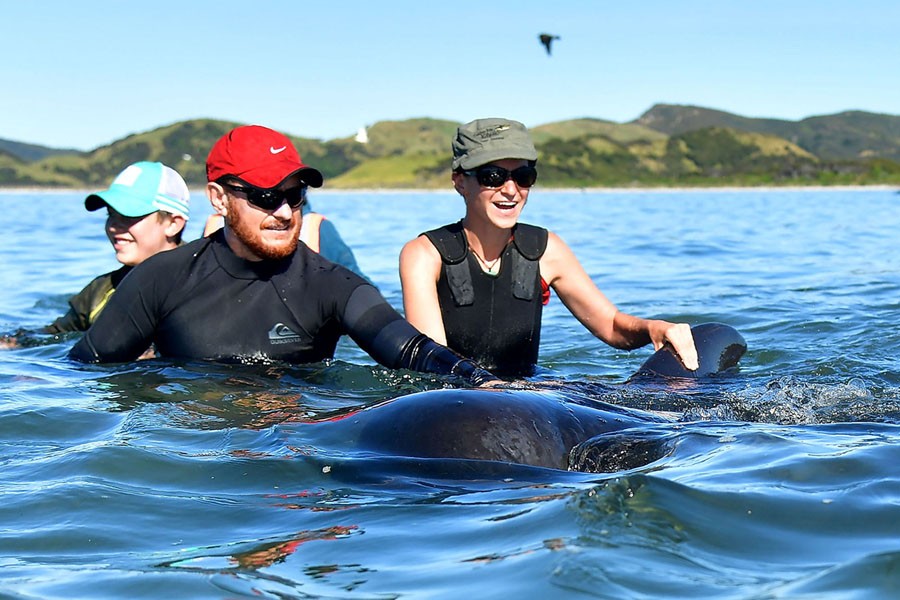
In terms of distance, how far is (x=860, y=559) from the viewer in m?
2.73

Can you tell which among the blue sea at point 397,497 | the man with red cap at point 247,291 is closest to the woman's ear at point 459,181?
the man with red cap at point 247,291

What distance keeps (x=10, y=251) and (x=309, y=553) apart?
18.8 meters

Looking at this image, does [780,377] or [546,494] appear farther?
[780,377]

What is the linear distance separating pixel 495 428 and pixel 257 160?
7.01ft

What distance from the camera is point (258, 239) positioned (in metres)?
5.36

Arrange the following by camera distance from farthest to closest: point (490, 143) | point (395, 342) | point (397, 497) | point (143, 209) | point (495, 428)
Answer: point (143, 209) → point (490, 143) → point (395, 342) → point (495, 428) → point (397, 497)

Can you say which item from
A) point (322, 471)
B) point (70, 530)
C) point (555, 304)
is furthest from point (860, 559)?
point (555, 304)

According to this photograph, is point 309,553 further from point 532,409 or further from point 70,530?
point 532,409

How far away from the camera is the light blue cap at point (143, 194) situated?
6125 mm

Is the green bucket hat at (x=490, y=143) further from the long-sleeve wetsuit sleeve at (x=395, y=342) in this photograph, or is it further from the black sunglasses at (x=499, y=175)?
the long-sleeve wetsuit sleeve at (x=395, y=342)

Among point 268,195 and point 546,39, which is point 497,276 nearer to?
point 268,195

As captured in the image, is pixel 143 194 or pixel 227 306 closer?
pixel 227 306

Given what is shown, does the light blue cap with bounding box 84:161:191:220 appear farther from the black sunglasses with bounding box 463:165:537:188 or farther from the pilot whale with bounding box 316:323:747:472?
the pilot whale with bounding box 316:323:747:472

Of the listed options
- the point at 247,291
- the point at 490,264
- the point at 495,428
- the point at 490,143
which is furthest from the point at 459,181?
the point at 495,428
